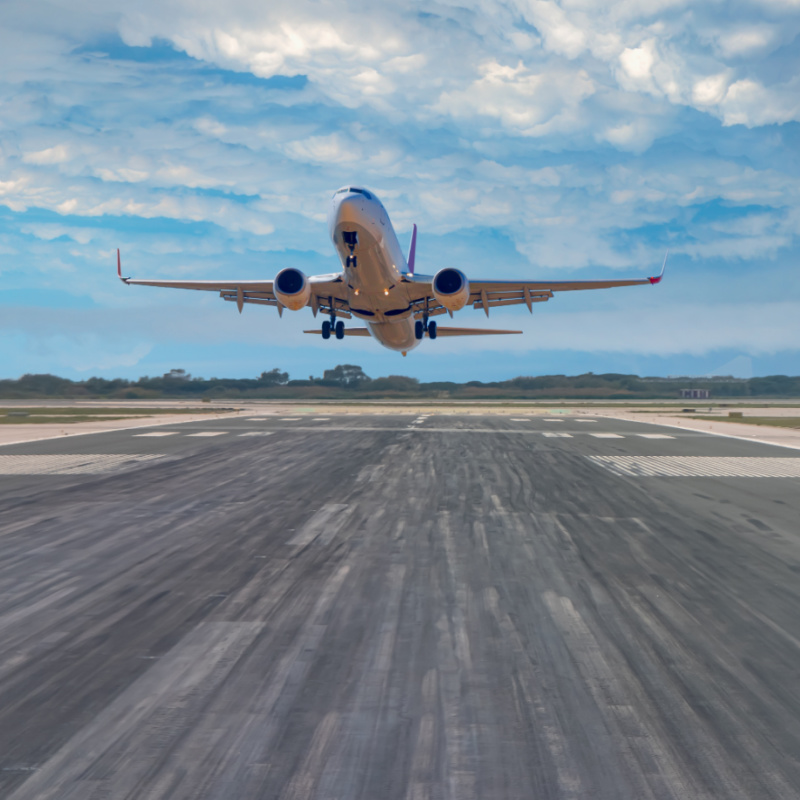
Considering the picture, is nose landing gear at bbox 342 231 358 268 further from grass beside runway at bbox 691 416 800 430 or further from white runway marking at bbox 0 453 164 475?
grass beside runway at bbox 691 416 800 430

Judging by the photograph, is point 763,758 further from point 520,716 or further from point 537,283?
point 537,283

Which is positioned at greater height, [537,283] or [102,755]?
[537,283]

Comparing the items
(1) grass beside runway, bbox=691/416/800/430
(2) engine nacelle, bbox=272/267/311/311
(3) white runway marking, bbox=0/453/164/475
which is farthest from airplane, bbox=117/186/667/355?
(1) grass beside runway, bbox=691/416/800/430

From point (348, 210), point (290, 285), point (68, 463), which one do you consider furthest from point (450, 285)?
point (68, 463)

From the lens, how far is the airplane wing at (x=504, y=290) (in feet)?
104

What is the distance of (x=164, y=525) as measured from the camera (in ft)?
37.1

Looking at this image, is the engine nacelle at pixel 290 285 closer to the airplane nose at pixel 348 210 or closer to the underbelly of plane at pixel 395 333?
the airplane nose at pixel 348 210

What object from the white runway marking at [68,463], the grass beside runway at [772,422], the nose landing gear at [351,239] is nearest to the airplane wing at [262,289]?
the nose landing gear at [351,239]

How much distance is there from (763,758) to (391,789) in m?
2.26

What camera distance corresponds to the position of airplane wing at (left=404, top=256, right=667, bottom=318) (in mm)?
31844

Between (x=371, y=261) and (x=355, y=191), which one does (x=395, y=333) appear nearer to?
(x=371, y=261)

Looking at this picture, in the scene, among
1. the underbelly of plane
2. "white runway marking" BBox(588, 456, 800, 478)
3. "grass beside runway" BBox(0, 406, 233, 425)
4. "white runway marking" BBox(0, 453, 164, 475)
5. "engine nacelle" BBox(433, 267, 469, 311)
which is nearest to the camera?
"white runway marking" BBox(588, 456, 800, 478)

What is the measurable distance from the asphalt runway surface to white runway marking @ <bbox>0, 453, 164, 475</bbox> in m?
4.73

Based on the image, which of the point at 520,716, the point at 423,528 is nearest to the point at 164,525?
the point at 423,528
